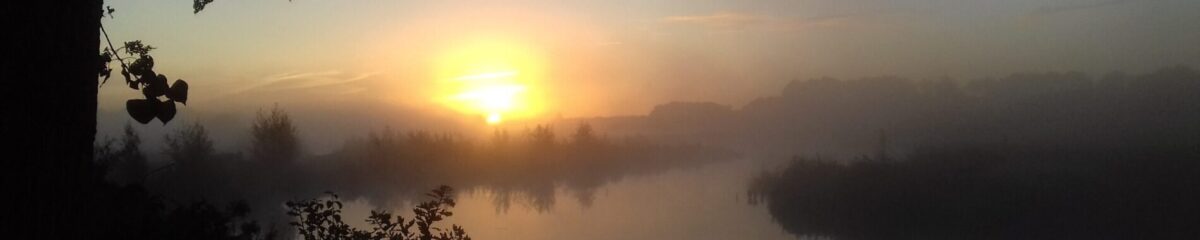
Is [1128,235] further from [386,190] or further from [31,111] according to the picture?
[31,111]

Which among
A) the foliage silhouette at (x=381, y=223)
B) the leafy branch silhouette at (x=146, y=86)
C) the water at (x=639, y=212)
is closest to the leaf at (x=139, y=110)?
the leafy branch silhouette at (x=146, y=86)

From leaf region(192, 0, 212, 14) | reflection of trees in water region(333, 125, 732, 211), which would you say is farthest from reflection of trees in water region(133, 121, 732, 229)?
leaf region(192, 0, 212, 14)

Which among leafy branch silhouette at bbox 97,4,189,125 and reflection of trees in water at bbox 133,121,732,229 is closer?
leafy branch silhouette at bbox 97,4,189,125

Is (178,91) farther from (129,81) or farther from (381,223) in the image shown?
(381,223)

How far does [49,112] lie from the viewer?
78cm

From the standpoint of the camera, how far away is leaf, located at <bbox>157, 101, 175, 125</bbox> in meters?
1.09

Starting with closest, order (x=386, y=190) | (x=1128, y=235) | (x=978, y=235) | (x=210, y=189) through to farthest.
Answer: (x=210, y=189) → (x=386, y=190) → (x=1128, y=235) → (x=978, y=235)

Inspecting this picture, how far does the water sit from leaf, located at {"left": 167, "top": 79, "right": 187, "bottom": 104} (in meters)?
4.90

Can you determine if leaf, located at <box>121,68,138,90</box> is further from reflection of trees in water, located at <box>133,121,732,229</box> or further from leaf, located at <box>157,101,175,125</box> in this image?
reflection of trees in water, located at <box>133,121,732,229</box>

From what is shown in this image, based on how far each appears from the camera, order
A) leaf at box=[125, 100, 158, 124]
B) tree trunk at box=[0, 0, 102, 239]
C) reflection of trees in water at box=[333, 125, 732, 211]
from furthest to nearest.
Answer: reflection of trees in water at box=[333, 125, 732, 211], leaf at box=[125, 100, 158, 124], tree trunk at box=[0, 0, 102, 239]

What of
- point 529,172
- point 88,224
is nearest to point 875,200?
point 529,172

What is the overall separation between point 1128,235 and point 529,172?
20.7 ft

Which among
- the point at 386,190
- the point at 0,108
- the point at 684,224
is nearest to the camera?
the point at 0,108

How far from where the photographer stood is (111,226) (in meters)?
A: 2.66
